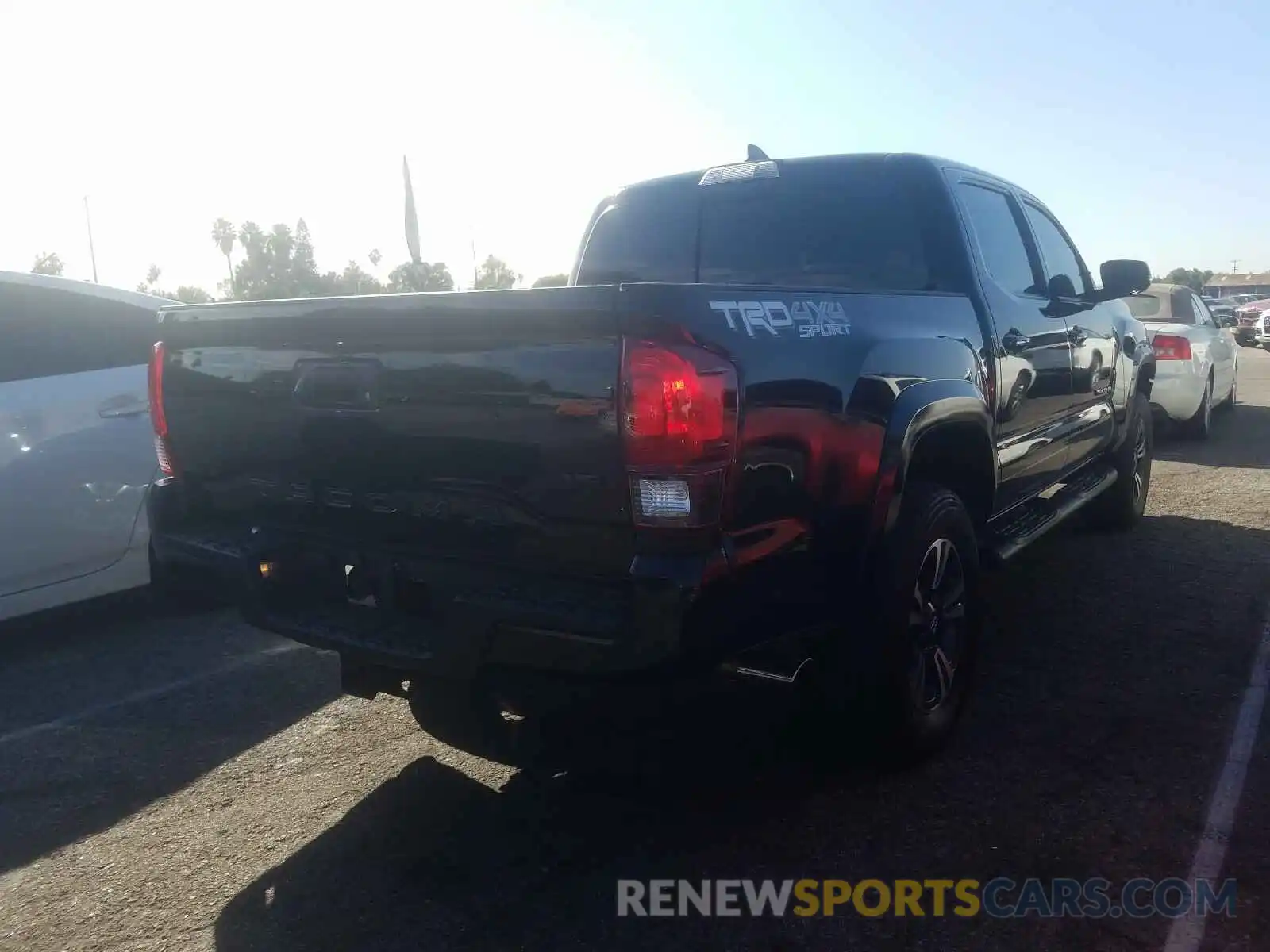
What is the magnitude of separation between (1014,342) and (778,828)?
6.85 feet

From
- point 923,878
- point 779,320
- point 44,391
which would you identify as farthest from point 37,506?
point 923,878

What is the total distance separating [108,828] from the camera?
3.20 metres

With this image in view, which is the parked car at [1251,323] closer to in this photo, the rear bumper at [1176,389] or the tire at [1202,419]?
the tire at [1202,419]

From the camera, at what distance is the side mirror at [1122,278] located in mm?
5285

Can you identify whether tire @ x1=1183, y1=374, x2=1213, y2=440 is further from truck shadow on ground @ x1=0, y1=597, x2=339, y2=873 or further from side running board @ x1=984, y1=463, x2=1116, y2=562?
truck shadow on ground @ x1=0, y1=597, x2=339, y2=873

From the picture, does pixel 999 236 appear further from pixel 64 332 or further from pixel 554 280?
pixel 64 332

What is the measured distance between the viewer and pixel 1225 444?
9961mm

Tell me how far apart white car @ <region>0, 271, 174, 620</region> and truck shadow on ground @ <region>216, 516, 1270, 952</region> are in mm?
2164

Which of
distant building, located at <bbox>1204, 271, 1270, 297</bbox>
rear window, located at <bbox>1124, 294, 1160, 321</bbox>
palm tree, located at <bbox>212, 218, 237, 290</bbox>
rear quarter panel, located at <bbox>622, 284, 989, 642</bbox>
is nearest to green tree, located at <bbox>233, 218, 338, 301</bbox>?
palm tree, located at <bbox>212, 218, 237, 290</bbox>

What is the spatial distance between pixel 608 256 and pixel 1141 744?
112 inches

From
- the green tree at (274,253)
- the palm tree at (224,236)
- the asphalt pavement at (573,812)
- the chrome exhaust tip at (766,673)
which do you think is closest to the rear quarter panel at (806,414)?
the chrome exhaust tip at (766,673)

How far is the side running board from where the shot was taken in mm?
4027

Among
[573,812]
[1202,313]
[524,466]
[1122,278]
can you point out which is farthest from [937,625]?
[1202,313]

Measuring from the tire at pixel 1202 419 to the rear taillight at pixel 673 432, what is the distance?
8862 millimetres
